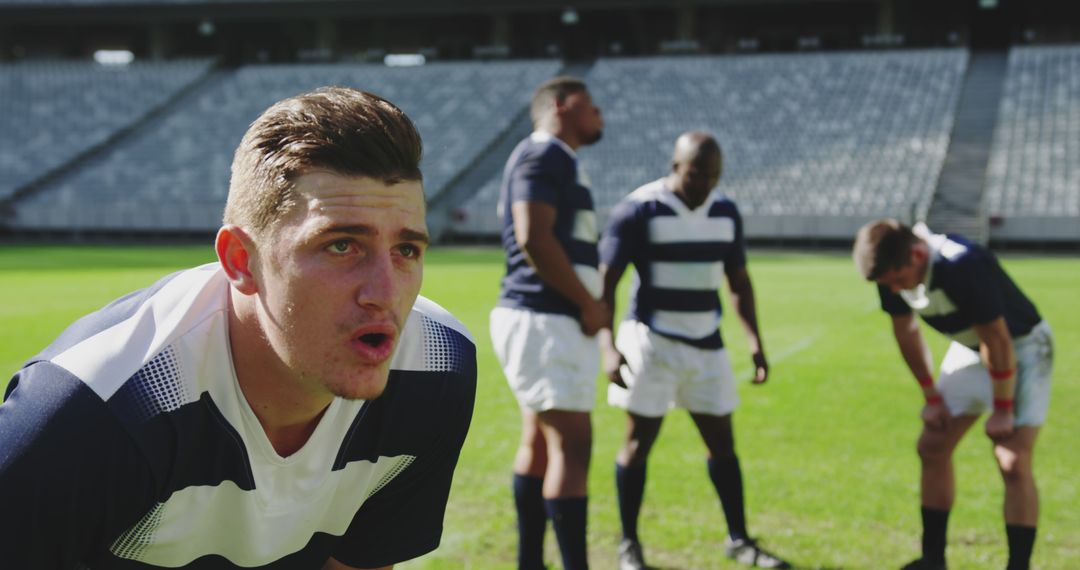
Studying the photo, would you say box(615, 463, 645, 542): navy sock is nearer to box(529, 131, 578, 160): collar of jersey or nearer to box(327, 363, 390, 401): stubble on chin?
box(529, 131, 578, 160): collar of jersey

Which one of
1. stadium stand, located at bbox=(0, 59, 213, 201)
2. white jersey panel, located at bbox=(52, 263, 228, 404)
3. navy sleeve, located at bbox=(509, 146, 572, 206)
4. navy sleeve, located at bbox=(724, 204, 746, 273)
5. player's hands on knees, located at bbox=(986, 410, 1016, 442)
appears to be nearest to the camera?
white jersey panel, located at bbox=(52, 263, 228, 404)

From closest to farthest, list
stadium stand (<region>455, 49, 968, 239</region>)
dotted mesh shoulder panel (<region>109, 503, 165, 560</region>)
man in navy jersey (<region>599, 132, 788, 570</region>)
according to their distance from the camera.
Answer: dotted mesh shoulder panel (<region>109, 503, 165, 560</region>)
man in navy jersey (<region>599, 132, 788, 570</region>)
stadium stand (<region>455, 49, 968, 239</region>)

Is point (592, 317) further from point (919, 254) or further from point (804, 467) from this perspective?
point (804, 467)

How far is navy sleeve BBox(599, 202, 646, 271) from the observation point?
5258 mm

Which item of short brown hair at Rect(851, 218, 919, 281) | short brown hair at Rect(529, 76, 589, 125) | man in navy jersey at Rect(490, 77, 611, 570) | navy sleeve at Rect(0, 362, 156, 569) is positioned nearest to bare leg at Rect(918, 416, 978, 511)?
short brown hair at Rect(851, 218, 919, 281)

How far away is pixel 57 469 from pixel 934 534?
4194 millimetres

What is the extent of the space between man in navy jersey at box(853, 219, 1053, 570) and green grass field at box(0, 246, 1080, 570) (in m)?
0.44

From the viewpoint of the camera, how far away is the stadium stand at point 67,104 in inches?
1579

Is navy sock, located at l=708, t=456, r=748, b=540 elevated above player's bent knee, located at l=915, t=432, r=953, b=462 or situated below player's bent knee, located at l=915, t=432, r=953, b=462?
below

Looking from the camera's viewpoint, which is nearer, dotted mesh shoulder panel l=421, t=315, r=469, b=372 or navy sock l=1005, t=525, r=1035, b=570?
dotted mesh shoulder panel l=421, t=315, r=469, b=372

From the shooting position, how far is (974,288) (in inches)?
Result: 174

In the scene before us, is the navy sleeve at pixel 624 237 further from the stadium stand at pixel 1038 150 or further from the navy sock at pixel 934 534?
the stadium stand at pixel 1038 150

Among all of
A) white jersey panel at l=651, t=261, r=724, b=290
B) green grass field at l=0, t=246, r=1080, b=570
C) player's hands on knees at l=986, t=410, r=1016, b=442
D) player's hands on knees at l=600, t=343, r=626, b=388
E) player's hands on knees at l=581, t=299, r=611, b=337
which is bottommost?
green grass field at l=0, t=246, r=1080, b=570

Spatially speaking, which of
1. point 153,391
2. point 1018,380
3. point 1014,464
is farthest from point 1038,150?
point 153,391
